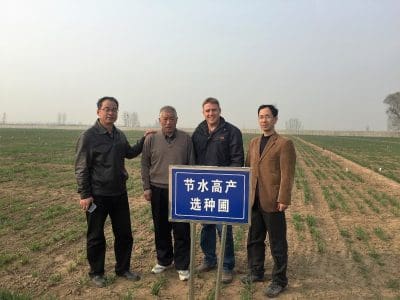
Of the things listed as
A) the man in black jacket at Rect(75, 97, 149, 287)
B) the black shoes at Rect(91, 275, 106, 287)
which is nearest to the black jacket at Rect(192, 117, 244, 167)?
the man in black jacket at Rect(75, 97, 149, 287)

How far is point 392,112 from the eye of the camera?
101m

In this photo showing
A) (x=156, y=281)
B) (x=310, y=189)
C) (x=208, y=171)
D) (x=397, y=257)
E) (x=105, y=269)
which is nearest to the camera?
(x=208, y=171)

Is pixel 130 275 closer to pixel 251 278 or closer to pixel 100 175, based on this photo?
pixel 100 175

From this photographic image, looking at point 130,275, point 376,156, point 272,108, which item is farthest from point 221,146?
point 376,156

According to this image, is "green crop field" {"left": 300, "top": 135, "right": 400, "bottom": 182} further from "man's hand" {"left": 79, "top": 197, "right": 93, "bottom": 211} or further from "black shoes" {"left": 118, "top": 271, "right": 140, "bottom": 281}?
"man's hand" {"left": 79, "top": 197, "right": 93, "bottom": 211}

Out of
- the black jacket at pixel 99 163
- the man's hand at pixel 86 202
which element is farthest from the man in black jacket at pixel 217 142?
the man's hand at pixel 86 202

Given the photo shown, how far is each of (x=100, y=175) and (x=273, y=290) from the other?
8.08ft

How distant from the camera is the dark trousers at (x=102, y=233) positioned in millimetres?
4977

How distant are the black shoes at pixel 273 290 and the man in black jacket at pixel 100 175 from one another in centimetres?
162

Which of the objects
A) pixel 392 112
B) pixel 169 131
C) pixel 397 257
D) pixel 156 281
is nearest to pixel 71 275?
pixel 156 281

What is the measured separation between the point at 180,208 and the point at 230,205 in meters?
0.50

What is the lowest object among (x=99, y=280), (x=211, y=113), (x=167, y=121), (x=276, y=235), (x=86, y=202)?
(x=99, y=280)

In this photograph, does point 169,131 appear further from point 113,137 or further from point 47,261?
point 47,261

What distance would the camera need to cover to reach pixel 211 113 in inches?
193
